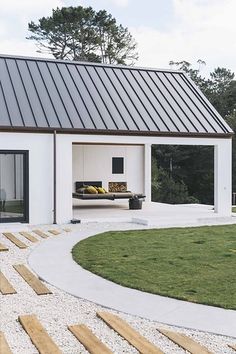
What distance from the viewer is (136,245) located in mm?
10062

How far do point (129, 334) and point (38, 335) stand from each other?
895mm

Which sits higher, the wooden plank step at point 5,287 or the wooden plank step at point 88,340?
the wooden plank step at point 5,287

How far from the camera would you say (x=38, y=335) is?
4.82 metres

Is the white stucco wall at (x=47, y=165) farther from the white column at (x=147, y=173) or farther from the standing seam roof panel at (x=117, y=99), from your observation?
the white column at (x=147, y=173)

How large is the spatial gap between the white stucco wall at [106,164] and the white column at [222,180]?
5.23 m

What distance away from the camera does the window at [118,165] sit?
66.6 feet

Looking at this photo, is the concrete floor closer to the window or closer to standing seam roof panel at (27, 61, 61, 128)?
the window

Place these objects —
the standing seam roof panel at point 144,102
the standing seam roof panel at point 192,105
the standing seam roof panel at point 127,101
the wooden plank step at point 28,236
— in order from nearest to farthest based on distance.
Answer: the wooden plank step at point 28,236 → the standing seam roof panel at point 127,101 → the standing seam roof panel at point 144,102 → the standing seam roof panel at point 192,105

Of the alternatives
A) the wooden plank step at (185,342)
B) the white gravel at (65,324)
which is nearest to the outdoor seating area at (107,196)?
the white gravel at (65,324)

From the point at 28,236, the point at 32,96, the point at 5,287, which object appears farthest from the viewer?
the point at 32,96

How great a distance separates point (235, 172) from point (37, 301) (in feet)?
108

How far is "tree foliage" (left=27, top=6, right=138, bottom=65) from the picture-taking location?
38312 millimetres

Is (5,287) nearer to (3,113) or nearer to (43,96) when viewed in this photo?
(3,113)


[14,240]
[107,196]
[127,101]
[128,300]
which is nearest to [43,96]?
[127,101]
